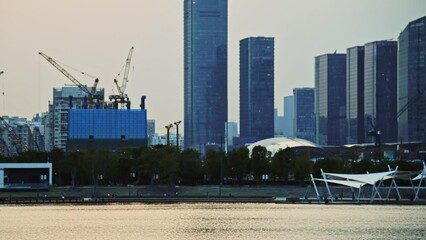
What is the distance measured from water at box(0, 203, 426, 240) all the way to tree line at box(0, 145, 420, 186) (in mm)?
35591

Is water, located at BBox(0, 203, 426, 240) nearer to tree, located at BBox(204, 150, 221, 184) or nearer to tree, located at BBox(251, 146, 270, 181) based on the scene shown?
tree, located at BBox(251, 146, 270, 181)

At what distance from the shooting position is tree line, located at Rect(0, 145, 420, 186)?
182 meters

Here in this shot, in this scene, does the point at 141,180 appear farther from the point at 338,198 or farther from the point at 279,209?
the point at 279,209

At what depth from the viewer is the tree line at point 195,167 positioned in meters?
182

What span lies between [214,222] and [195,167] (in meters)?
77.6

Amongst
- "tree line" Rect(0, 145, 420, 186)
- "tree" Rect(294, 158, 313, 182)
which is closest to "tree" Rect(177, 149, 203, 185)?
"tree line" Rect(0, 145, 420, 186)

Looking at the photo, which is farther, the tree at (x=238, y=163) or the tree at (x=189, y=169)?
the tree at (x=189, y=169)

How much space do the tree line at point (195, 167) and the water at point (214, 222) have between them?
117 ft

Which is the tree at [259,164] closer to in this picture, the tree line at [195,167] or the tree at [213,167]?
the tree line at [195,167]

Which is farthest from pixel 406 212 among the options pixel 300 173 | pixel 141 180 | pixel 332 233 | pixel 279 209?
pixel 141 180

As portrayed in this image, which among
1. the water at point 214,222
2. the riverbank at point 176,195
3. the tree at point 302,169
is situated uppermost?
the tree at point 302,169

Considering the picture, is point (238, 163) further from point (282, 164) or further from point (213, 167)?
point (282, 164)

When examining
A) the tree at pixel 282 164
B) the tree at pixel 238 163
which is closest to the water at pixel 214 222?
the tree at pixel 282 164

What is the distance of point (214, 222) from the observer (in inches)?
4350
